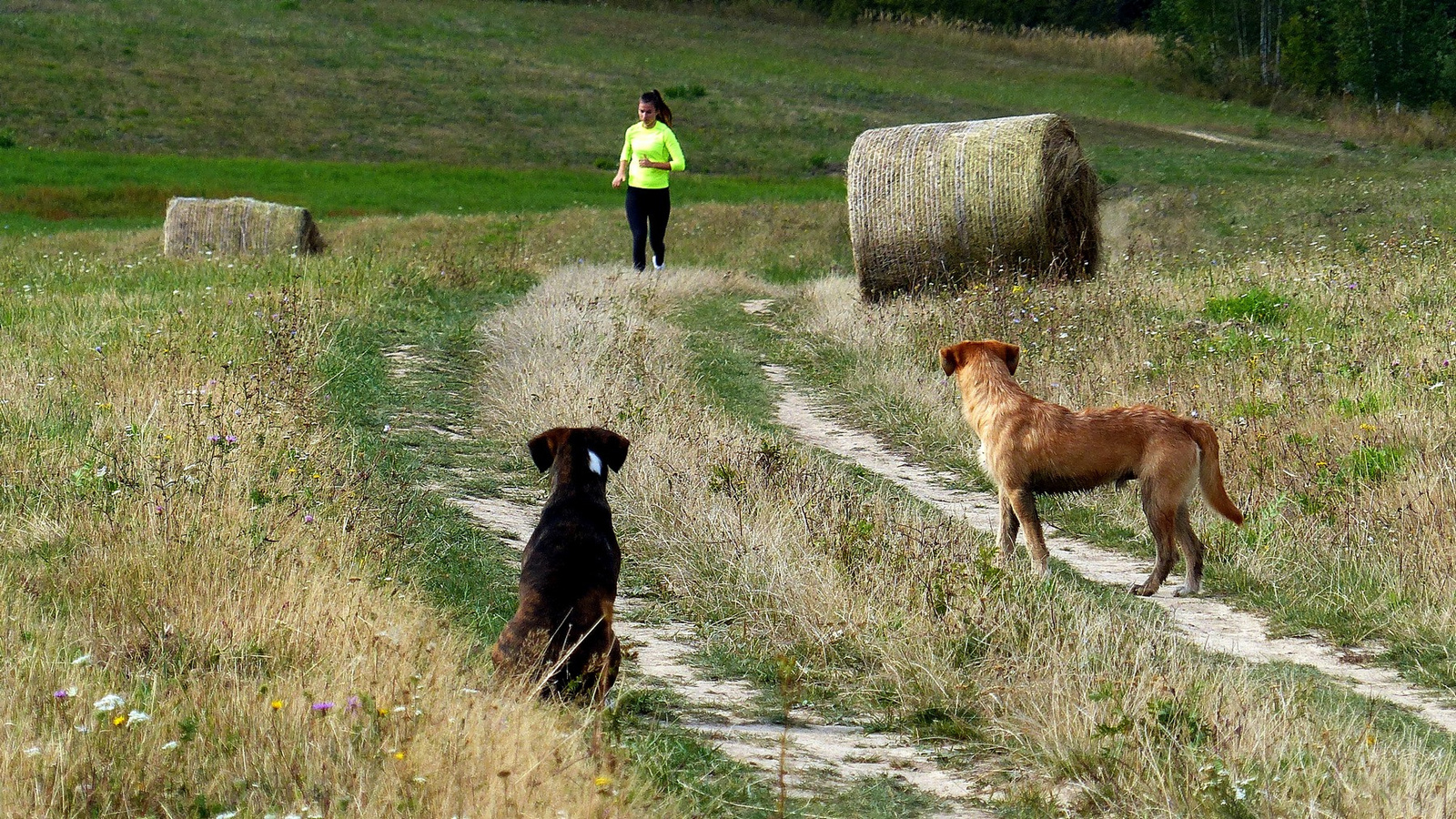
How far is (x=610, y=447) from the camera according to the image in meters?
5.13

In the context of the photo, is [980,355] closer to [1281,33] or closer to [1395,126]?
[1395,126]

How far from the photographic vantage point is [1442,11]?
45.8 metres

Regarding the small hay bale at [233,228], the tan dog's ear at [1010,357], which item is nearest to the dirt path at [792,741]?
the tan dog's ear at [1010,357]

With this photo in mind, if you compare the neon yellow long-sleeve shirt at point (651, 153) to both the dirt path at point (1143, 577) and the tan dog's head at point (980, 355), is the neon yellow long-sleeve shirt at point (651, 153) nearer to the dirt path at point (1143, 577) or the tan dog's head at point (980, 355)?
the dirt path at point (1143, 577)

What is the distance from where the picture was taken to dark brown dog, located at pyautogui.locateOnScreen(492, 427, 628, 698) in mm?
4141

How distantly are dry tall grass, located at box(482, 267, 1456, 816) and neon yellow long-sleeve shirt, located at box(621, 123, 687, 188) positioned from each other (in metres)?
6.89

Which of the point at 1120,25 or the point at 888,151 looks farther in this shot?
the point at 1120,25

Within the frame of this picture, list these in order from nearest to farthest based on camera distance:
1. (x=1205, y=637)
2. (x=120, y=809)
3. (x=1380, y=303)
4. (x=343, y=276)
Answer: (x=120, y=809)
(x=1205, y=637)
(x=1380, y=303)
(x=343, y=276)

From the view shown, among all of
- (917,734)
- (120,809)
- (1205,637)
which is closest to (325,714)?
(120,809)

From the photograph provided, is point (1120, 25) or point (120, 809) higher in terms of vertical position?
point (1120, 25)

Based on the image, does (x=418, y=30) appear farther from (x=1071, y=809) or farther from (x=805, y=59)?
(x=1071, y=809)

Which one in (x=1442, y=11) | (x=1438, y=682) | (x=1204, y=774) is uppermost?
(x=1442, y=11)

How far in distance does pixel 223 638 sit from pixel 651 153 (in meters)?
11.7

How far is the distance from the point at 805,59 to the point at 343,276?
44.9 meters
